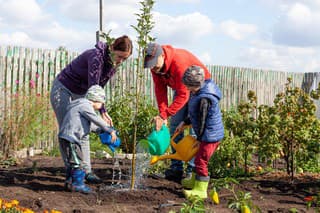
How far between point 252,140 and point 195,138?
4.06 feet

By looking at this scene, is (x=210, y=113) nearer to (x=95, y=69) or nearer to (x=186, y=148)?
(x=186, y=148)

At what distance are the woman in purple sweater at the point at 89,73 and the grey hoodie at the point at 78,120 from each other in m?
0.24

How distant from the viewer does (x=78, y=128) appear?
4.88m

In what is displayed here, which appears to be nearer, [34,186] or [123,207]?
[123,207]

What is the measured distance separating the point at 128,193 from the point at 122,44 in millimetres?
1342

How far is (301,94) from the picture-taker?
6090 mm

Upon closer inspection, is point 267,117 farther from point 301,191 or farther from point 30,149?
point 30,149

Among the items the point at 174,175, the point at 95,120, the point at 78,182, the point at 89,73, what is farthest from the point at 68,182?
the point at 174,175

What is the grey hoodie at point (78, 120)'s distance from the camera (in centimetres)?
480

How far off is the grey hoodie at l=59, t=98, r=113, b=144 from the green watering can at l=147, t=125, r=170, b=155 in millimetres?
387

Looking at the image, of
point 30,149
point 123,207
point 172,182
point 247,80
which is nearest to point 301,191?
point 172,182

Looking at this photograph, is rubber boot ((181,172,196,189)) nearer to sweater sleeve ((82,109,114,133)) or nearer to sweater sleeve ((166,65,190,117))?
sweater sleeve ((166,65,190,117))

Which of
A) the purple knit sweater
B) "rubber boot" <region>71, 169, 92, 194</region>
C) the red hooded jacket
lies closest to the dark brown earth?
"rubber boot" <region>71, 169, 92, 194</region>

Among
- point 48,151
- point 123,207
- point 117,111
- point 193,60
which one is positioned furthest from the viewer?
point 48,151
